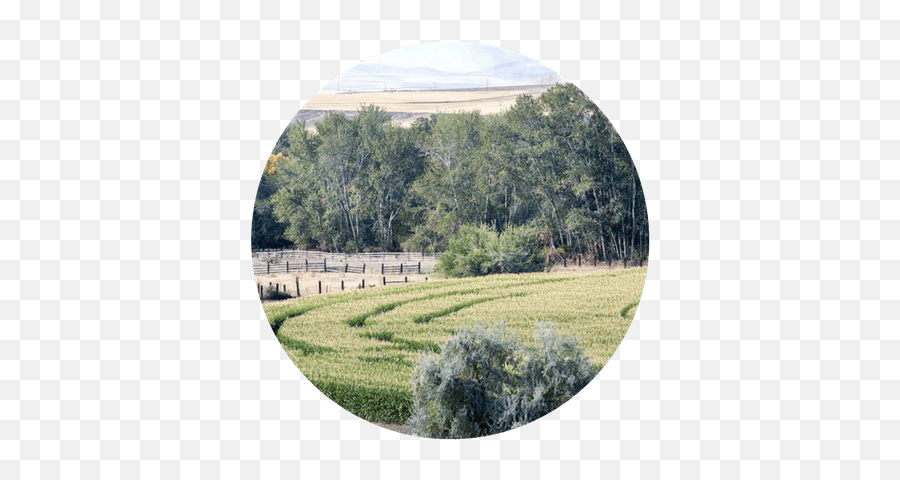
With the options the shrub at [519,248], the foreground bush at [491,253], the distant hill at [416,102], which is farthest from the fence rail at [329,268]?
the distant hill at [416,102]

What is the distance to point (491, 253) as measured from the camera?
13.1 meters

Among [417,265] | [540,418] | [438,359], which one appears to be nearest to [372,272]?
[417,265]

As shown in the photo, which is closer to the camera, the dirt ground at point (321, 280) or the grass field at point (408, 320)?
the grass field at point (408, 320)

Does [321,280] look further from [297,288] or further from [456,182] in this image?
[456,182]

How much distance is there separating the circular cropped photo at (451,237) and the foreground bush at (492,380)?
2cm

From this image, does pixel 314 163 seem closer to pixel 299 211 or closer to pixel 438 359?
pixel 299 211

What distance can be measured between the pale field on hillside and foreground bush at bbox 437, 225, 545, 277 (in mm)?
1234

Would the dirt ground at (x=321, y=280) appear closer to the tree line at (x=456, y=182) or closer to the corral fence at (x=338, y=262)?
the corral fence at (x=338, y=262)

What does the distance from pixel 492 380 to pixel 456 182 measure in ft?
6.99

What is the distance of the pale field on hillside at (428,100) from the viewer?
12.9 m

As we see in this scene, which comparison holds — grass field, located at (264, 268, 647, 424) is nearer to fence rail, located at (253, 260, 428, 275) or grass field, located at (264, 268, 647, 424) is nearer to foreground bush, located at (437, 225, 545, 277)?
foreground bush, located at (437, 225, 545, 277)

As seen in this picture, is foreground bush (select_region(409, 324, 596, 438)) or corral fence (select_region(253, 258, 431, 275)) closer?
foreground bush (select_region(409, 324, 596, 438))

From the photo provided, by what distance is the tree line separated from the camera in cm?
1305

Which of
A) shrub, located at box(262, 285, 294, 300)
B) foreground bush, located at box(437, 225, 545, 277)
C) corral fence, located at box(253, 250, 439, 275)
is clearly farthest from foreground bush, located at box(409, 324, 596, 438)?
shrub, located at box(262, 285, 294, 300)
